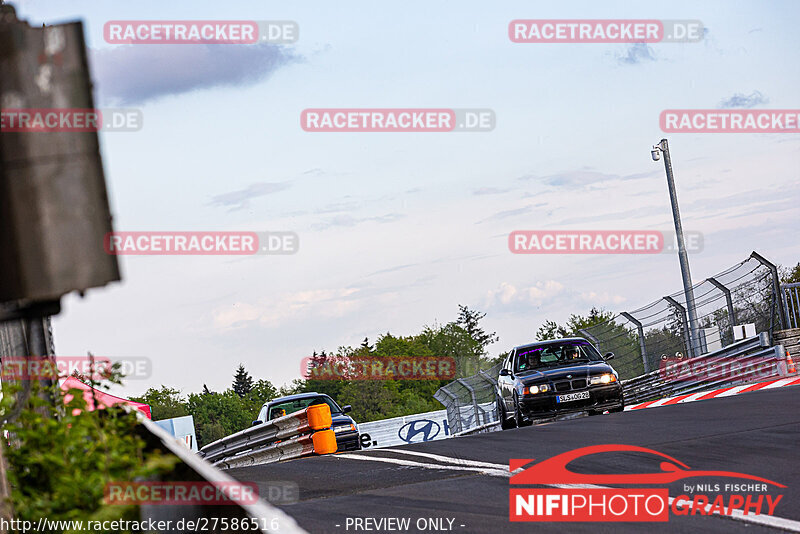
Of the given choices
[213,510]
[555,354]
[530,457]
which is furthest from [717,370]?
[213,510]

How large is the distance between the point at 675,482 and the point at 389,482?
9.03 ft

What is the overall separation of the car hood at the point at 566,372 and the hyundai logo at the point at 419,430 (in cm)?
2914

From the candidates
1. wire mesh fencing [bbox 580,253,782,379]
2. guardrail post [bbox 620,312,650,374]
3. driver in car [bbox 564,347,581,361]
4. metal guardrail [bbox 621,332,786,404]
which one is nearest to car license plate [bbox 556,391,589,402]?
driver in car [bbox 564,347,581,361]

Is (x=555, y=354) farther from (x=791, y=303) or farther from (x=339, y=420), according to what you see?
(x=791, y=303)

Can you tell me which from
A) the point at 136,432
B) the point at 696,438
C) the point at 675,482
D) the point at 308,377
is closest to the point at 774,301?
the point at 696,438

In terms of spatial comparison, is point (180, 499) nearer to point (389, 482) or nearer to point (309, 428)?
point (389, 482)

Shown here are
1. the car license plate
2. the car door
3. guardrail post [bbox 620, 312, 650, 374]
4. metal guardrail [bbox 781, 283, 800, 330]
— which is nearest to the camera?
the car license plate

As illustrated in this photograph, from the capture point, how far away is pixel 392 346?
141m

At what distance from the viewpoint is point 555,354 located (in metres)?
16.9

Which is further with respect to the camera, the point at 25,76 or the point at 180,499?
the point at 180,499

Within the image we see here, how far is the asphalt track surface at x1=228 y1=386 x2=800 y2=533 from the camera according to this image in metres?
6.46

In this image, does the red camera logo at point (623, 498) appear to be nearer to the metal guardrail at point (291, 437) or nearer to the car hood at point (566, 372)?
the car hood at point (566, 372)
